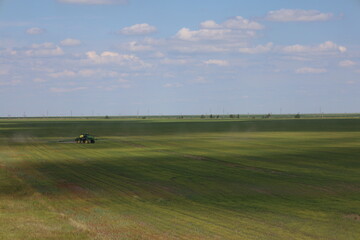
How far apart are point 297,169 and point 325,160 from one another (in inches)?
280

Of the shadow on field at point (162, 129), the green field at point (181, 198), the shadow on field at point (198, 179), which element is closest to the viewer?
the green field at point (181, 198)

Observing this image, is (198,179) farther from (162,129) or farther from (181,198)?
(162,129)

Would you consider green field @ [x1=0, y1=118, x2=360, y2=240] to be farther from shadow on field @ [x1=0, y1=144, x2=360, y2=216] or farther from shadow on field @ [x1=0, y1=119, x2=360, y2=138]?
shadow on field @ [x1=0, y1=119, x2=360, y2=138]

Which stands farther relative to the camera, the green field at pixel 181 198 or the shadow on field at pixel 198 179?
the shadow on field at pixel 198 179

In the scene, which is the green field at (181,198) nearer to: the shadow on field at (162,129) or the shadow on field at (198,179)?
the shadow on field at (198,179)

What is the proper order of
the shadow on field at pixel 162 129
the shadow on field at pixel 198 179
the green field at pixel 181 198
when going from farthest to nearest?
1. the shadow on field at pixel 162 129
2. the shadow on field at pixel 198 179
3. the green field at pixel 181 198

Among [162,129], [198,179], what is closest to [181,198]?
[198,179]

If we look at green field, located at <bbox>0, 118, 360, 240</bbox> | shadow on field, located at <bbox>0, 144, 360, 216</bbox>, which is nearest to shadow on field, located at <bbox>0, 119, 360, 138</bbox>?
shadow on field, located at <bbox>0, 144, 360, 216</bbox>

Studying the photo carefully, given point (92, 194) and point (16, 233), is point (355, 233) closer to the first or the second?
point (16, 233)

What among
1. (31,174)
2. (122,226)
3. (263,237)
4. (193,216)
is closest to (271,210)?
(193,216)

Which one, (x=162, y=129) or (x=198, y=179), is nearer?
Result: (x=198, y=179)

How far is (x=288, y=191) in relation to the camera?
2812 cm

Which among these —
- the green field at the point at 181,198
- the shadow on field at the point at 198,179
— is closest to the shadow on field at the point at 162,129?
the shadow on field at the point at 198,179

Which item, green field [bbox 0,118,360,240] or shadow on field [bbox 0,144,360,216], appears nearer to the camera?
green field [bbox 0,118,360,240]
